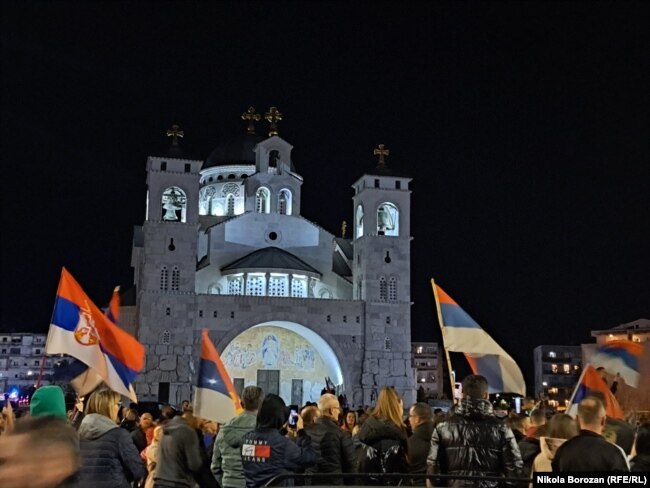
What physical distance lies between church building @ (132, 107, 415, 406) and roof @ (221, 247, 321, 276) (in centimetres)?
11

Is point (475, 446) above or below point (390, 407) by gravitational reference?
below

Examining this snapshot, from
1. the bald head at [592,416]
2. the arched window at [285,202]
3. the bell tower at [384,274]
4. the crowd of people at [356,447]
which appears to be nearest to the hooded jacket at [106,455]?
the crowd of people at [356,447]

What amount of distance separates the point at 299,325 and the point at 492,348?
36911 mm

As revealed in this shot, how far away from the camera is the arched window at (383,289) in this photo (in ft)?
159

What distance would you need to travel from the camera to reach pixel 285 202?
55.6 m

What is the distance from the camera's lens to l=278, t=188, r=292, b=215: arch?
55344 millimetres

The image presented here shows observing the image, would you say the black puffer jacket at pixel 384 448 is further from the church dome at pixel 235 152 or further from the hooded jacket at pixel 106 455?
the church dome at pixel 235 152

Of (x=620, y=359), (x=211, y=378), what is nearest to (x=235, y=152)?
(x=620, y=359)

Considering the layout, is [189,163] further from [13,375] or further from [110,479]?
[13,375]

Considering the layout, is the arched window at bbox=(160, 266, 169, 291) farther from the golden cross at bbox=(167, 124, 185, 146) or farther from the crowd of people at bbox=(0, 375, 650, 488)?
the crowd of people at bbox=(0, 375, 650, 488)

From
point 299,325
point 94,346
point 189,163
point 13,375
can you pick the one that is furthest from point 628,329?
point 94,346

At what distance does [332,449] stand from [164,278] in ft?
126

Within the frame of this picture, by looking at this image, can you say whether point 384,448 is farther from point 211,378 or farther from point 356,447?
point 211,378

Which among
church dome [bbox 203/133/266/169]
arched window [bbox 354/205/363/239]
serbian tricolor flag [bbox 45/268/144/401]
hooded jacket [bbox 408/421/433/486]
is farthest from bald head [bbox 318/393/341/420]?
church dome [bbox 203/133/266/169]
